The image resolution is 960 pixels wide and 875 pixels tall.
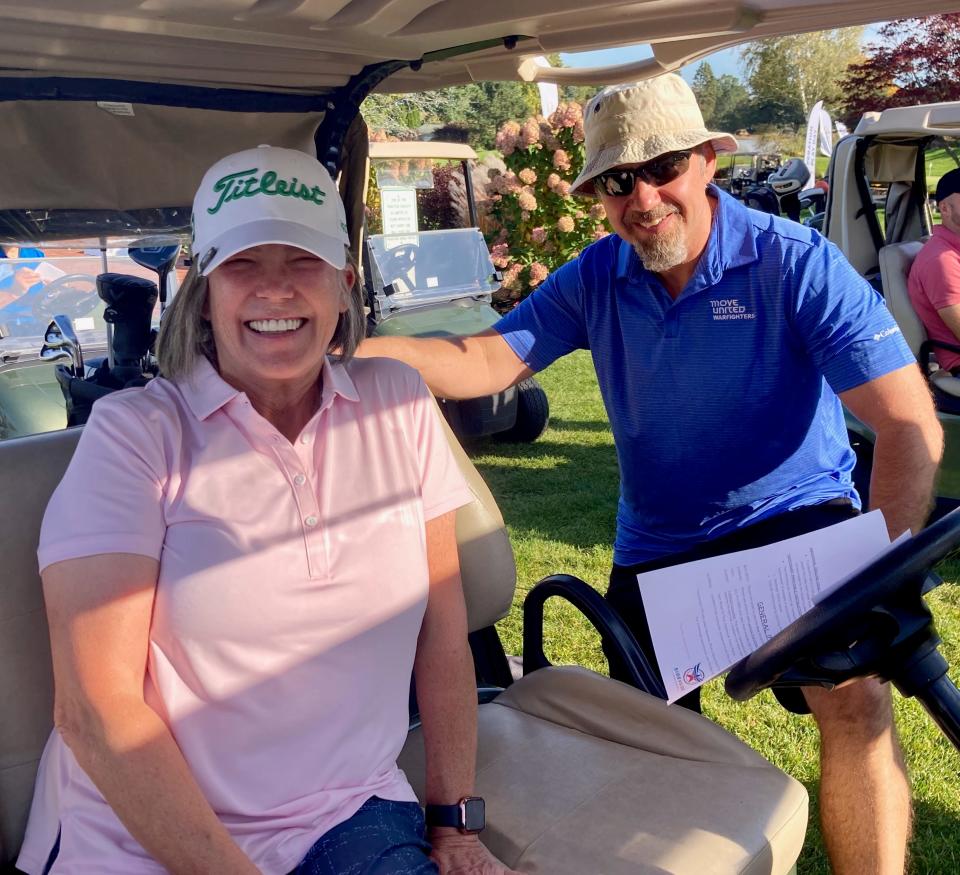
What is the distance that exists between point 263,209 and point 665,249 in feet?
2.96

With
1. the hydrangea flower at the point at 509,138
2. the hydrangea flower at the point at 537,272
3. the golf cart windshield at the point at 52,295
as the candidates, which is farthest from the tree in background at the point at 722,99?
the golf cart windshield at the point at 52,295

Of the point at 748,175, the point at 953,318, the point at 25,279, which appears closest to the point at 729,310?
the point at 25,279

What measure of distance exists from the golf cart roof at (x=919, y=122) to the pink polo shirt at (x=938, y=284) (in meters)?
0.44

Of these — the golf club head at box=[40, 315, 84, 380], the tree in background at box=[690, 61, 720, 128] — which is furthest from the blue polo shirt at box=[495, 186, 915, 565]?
the tree in background at box=[690, 61, 720, 128]

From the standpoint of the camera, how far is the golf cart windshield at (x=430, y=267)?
5.79 m

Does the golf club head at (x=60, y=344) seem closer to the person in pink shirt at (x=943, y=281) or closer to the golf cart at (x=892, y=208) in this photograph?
the golf cart at (x=892, y=208)

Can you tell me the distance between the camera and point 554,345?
2391mm

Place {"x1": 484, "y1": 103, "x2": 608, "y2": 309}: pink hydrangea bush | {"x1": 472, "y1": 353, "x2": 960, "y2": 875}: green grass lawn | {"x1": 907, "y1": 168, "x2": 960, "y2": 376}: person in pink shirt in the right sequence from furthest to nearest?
{"x1": 484, "y1": 103, "x2": 608, "y2": 309}: pink hydrangea bush → {"x1": 907, "y1": 168, "x2": 960, "y2": 376}: person in pink shirt → {"x1": 472, "y1": 353, "x2": 960, "y2": 875}: green grass lawn

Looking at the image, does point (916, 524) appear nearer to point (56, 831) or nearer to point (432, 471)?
point (432, 471)

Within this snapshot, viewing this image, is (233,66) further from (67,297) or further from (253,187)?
(67,297)

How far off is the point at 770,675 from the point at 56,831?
102 cm

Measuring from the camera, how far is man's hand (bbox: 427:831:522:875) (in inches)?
59.5

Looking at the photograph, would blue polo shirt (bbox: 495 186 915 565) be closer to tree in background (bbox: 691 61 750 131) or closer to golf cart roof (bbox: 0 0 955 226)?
golf cart roof (bbox: 0 0 955 226)

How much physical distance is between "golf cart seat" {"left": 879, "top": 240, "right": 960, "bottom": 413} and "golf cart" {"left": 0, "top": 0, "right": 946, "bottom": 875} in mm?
2620
